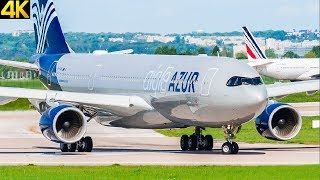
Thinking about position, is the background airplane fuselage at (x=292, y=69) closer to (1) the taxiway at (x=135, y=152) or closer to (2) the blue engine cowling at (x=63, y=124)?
(1) the taxiway at (x=135, y=152)

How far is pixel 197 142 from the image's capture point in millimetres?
49406

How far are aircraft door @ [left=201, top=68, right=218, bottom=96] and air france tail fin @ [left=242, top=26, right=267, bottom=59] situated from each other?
4115 inches

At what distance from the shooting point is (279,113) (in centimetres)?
4934

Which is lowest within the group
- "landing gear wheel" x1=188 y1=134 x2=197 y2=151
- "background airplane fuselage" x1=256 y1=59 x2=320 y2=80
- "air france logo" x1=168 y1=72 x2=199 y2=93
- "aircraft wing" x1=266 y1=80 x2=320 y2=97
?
"background airplane fuselage" x1=256 y1=59 x2=320 y2=80

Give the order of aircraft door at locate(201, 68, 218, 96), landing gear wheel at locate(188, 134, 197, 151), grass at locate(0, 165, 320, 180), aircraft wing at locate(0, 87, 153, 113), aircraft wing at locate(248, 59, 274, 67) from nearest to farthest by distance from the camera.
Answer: grass at locate(0, 165, 320, 180)
aircraft door at locate(201, 68, 218, 96)
aircraft wing at locate(0, 87, 153, 113)
landing gear wheel at locate(188, 134, 197, 151)
aircraft wing at locate(248, 59, 274, 67)

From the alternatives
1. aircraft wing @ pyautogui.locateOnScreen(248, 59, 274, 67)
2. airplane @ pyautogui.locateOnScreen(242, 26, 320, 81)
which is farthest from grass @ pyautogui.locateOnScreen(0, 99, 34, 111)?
airplane @ pyautogui.locateOnScreen(242, 26, 320, 81)

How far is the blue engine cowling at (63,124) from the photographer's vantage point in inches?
1817

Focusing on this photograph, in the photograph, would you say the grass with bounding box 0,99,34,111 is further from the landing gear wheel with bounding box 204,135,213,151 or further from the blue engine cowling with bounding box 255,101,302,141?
the blue engine cowling with bounding box 255,101,302,141

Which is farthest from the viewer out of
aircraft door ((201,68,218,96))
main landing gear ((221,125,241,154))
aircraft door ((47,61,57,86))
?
aircraft door ((47,61,57,86))

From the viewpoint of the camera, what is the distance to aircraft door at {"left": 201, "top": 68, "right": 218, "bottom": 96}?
46344 millimetres

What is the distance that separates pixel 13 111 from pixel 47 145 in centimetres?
3478

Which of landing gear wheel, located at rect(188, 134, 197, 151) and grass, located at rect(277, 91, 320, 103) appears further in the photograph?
grass, located at rect(277, 91, 320, 103)

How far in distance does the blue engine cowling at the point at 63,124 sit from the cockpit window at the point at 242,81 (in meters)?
5.68

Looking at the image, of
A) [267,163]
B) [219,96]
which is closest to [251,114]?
[219,96]
